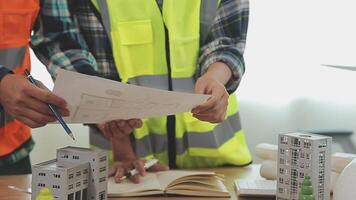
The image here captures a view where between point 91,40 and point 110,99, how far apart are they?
0.59 metres

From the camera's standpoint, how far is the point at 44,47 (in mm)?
1523

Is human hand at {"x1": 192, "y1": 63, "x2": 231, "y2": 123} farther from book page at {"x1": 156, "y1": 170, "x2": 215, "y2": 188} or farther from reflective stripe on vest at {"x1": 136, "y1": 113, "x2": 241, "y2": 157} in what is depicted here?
reflective stripe on vest at {"x1": 136, "y1": 113, "x2": 241, "y2": 157}

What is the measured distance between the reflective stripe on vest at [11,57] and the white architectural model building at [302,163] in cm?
78

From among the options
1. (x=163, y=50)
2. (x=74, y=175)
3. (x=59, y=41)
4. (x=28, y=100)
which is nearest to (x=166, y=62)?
(x=163, y=50)

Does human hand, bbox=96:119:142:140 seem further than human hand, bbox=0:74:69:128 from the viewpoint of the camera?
Yes

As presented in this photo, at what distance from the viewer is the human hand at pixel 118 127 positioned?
1.35 metres

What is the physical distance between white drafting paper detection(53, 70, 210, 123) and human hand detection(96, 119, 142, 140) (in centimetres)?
17

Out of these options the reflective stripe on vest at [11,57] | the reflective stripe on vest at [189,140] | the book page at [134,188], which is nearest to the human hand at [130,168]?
the book page at [134,188]

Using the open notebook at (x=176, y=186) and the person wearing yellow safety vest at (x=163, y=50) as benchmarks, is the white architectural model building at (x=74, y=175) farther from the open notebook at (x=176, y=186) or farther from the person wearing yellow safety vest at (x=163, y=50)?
the person wearing yellow safety vest at (x=163, y=50)

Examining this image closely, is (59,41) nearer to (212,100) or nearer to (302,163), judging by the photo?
(212,100)

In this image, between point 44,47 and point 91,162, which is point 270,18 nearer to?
point 44,47

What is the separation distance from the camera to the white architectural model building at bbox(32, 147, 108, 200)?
99 centimetres

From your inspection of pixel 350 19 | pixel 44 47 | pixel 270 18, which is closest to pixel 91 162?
pixel 44 47

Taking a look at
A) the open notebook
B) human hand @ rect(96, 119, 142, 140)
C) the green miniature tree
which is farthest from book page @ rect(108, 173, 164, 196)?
the green miniature tree
